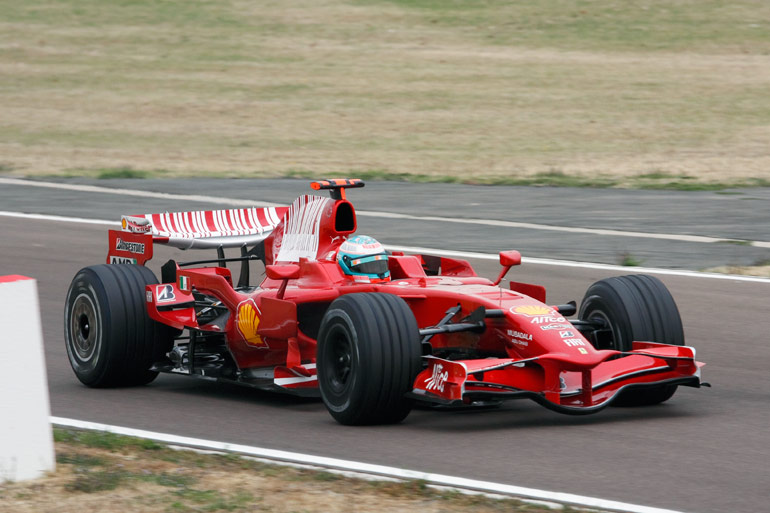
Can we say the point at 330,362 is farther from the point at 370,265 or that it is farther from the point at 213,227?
the point at 213,227

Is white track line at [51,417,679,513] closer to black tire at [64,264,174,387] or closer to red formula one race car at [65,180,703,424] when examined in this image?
red formula one race car at [65,180,703,424]

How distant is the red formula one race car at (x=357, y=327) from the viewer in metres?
7.95

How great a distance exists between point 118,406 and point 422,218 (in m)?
10.0

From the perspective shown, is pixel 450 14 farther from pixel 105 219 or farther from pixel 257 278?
pixel 257 278

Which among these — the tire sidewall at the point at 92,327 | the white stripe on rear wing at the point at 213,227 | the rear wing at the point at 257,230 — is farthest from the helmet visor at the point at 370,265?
the white stripe on rear wing at the point at 213,227

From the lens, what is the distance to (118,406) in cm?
926

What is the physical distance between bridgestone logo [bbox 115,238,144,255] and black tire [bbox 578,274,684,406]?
3.69m

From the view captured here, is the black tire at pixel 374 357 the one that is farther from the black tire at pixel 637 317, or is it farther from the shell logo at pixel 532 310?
the black tire at pixel 637 317

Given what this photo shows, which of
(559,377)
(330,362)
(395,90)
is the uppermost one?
(395,90)

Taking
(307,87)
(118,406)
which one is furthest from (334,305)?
(307,87)

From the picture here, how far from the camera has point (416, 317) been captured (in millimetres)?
8883

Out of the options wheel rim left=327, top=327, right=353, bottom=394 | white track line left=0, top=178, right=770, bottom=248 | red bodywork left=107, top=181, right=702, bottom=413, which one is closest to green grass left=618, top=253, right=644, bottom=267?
white track line left=0, top=178, right=770, bottom=248

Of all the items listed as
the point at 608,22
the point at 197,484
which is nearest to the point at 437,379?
the point at 197,484

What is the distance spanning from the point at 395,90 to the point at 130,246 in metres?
28.7
